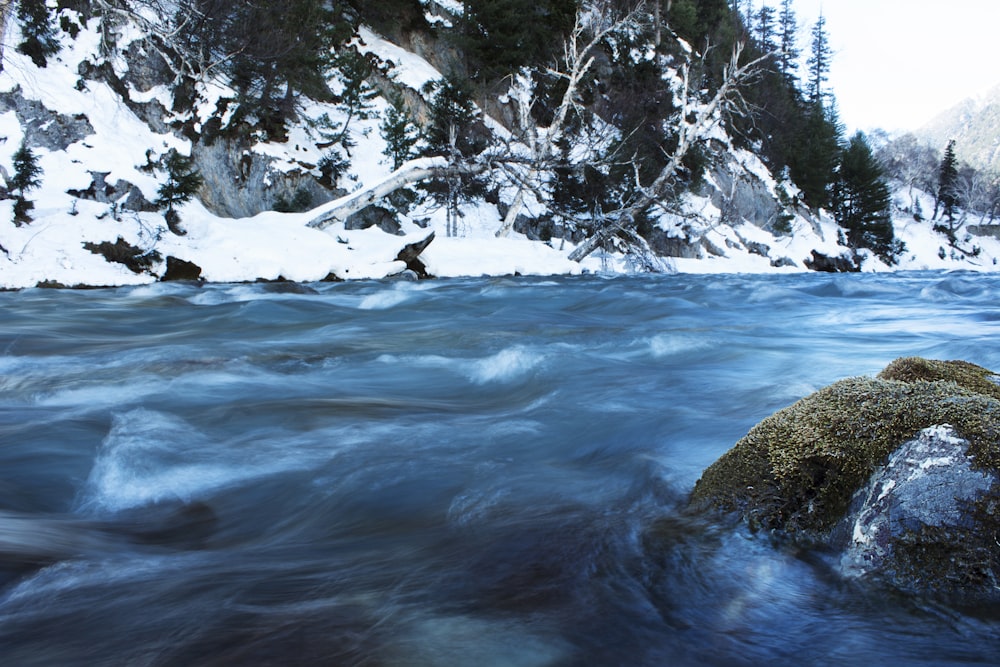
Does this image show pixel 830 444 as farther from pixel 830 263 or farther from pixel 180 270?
pixel 830 263

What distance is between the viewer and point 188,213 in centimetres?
1238

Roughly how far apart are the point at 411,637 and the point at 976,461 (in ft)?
4.48

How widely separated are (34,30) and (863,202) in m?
38.6

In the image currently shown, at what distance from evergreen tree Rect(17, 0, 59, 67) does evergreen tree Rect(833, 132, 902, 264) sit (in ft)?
120

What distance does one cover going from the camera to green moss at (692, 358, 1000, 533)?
1735 mm

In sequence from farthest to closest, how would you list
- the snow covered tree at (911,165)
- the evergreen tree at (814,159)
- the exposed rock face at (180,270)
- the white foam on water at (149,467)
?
the snow covered tree at (911,165)
the evergreen tree at (814,159)
the exposed rock face at (180,270)
the white foam on water at (149,467)

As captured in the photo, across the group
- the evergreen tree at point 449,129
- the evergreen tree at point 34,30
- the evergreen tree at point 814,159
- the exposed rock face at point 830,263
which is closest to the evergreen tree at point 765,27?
the evergreen tree at point 814,159

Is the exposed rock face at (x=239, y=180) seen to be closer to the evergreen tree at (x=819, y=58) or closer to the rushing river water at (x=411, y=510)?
the rushing river water at (x=411, y=510)

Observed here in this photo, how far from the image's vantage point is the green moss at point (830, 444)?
174 centimetres

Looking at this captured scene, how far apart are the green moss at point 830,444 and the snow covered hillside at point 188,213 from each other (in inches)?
408

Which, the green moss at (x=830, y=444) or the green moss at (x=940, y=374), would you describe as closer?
the green moss at (x=830, y=444)

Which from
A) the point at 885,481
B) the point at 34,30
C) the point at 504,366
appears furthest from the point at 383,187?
the point at 885,481

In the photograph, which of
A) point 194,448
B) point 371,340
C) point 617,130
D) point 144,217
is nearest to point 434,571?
point 194,448

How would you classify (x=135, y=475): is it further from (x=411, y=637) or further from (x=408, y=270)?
(x=408, y=270)
